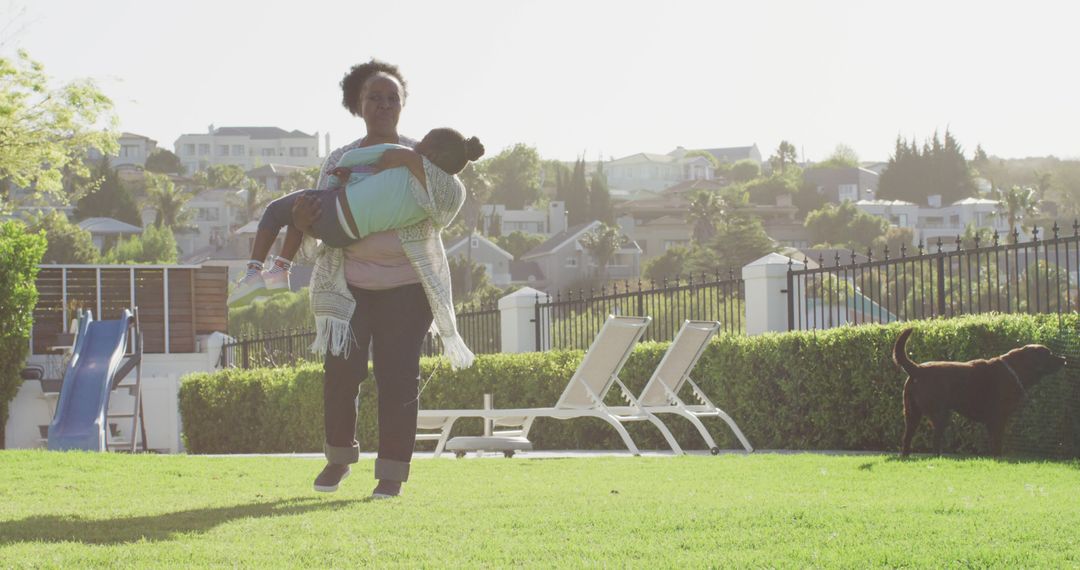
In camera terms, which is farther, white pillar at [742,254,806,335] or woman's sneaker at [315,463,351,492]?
white pillar at [742,254,806,335]

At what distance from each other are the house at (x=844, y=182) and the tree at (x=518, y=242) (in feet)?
141

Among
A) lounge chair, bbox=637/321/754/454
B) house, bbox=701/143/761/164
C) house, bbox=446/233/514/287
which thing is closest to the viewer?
lounge chair, bbox=637/321/754/454

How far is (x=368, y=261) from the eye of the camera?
564 centimetres

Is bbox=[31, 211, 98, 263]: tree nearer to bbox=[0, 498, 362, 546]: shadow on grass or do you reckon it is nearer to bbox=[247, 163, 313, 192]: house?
bbox=[247, 163, 313, 192]: house

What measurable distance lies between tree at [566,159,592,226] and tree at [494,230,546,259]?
11.2 m

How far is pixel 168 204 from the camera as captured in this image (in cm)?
11744

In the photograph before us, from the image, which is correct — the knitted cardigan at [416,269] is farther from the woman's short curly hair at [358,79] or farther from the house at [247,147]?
the house at [247,147]

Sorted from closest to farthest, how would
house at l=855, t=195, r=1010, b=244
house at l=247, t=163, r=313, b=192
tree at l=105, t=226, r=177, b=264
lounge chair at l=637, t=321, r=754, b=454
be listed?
1. lounge chair at l=637, t=321, r=754, b=454
2. tree at l=105, t=226, r=177, b=264
3. house at l=855, t=195, r=1010, b=244
4. house at l=247, t=163, r=313, b=192

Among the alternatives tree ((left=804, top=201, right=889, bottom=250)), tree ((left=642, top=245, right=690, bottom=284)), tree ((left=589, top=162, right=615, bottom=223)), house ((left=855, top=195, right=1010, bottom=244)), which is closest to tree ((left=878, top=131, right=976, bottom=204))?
house ((left=855, top=195, right=1010, bottom=244))

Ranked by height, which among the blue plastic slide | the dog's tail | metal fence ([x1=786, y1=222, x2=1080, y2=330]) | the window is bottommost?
the blue plastic slide

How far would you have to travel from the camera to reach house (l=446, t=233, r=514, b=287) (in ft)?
330

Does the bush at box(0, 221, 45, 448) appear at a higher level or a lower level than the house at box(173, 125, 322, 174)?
A: lower

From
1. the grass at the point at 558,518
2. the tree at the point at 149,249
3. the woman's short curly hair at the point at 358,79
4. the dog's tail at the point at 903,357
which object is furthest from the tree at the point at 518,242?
the woman's short curly hair at the point at 358,79

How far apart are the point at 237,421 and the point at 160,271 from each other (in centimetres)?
702
